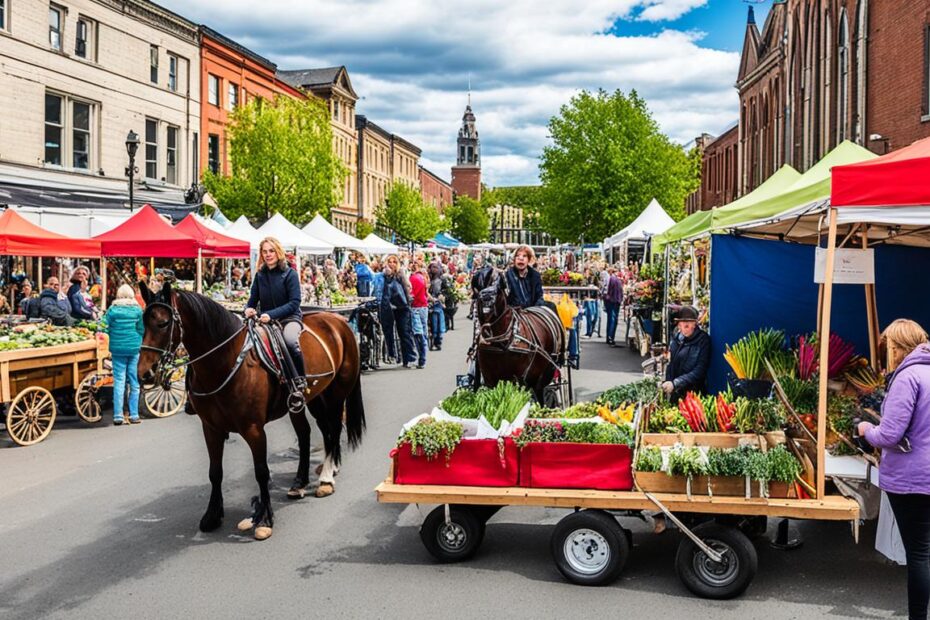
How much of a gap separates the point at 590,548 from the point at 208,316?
11.8 ft

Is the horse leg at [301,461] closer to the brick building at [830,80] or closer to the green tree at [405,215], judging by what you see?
the brick building at [830,80]

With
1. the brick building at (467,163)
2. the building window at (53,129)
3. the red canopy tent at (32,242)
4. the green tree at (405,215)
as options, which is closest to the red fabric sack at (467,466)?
the red canopy tent at (32,242)

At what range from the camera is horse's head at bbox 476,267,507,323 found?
32.2 feet

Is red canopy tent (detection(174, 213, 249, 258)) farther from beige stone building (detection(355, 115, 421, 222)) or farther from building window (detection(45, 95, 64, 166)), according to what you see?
beige stone building (detection(355, 115, 421, 222))

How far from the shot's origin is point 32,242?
1451 cm

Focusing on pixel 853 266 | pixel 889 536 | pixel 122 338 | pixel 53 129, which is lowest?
pixel 889 536

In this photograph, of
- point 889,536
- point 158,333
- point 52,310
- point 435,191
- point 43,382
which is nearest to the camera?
point 889,536

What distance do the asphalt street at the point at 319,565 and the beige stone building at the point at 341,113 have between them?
191ft

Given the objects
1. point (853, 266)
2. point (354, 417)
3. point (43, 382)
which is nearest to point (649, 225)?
point (354, 417)

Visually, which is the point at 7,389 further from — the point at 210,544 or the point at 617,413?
the point at 617,413

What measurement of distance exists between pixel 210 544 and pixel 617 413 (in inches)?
136

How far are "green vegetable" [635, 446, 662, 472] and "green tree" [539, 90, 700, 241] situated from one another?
4299 cm

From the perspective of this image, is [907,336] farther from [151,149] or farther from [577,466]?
[151,149]

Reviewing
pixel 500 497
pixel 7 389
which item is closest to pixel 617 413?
pixel 500 497
